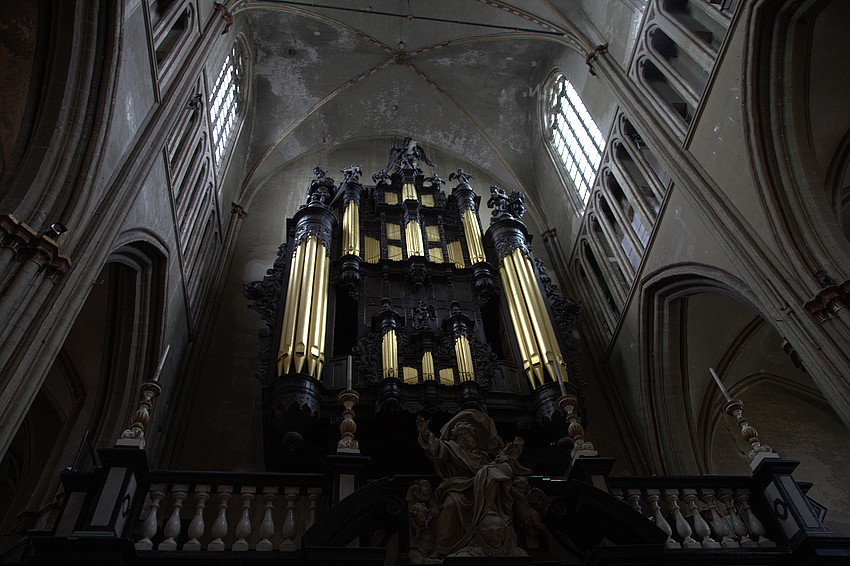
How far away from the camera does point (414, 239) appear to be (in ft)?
39.4

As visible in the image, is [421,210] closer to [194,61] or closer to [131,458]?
[194,61]

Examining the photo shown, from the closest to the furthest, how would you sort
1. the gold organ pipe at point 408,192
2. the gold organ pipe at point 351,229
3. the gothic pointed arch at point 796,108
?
the gothic pointed arch at point 796,108, the gold organ pipe at point 351,229, the gold organ pipe at point 408,192

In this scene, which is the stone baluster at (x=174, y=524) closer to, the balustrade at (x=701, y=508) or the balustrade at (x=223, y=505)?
the balustrade at (x=223, y=505)

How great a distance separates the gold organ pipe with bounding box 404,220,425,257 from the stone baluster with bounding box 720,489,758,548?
6475 millimetres

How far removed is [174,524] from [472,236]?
8155mm

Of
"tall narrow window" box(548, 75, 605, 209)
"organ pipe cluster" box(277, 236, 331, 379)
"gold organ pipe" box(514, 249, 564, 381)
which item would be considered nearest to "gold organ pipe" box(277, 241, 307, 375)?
"organ pipe cluster" box(277, 236, 331, 379)

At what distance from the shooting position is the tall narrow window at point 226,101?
1329 cm

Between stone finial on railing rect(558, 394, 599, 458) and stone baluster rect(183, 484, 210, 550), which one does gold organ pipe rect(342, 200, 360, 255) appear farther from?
stone baluster rect(183, 484, 210, 550)

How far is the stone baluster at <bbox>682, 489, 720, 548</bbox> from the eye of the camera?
5848 mm

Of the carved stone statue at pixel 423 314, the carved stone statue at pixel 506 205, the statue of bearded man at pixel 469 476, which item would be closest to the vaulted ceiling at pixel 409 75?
the carved stone statue at pixel 506 205

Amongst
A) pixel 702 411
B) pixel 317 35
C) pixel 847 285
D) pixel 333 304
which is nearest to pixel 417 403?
pixel 333 304

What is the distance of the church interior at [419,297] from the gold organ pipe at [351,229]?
0.07m

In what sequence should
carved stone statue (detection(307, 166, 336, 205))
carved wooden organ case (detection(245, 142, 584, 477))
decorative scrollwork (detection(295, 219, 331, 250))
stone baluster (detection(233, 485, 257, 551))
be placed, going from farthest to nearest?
carved stone statue (detection(307, 166, 336, 205))
decorative scrollwork (detection(295, 219, 331, 250))
carved wooden organ case (detection(245, 142, 584, 477))
stone baluster (detection(233, 485, 257, 551))

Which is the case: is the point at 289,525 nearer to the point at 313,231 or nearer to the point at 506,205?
the point at 313,231
